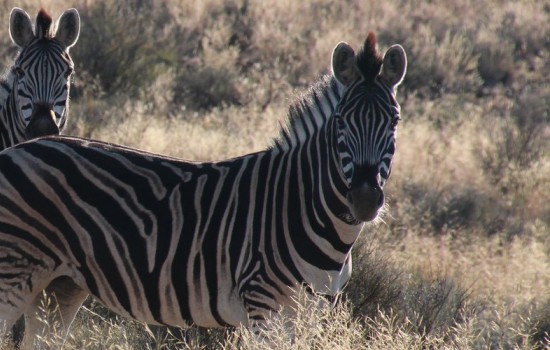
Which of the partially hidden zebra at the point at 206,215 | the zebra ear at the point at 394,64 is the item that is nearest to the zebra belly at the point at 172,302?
the partially hidden zebra at the point at 206,215

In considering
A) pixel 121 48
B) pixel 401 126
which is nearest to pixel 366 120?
pixel 401 126

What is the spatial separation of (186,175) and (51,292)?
Answer: 1.03 meters

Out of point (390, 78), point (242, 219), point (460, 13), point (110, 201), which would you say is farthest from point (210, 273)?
point (460, 13)

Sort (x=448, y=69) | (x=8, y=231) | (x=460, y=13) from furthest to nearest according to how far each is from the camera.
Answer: (x=460, y=13)
(x=448, y=69)
(x=8, y=231)

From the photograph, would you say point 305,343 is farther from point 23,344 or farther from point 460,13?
point 460,13

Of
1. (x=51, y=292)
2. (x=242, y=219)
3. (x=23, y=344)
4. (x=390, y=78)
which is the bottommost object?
(x=23, y=344)

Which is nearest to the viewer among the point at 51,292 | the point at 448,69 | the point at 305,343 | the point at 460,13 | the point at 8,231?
the point at 305,343

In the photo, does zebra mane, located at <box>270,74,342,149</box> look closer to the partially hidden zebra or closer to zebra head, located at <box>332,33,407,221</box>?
the partially hidden zebra

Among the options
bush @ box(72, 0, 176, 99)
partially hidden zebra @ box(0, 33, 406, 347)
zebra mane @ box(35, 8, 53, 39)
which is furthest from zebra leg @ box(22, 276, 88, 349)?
bush @ box(72, 0, 176, 99)

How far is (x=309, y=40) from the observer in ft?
64.8

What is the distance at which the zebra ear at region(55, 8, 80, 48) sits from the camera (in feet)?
26.0

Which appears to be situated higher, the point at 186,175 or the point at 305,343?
the point at 186,175

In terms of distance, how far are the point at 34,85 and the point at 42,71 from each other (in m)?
0.13

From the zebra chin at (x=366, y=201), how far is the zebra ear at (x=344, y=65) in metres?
0.67
